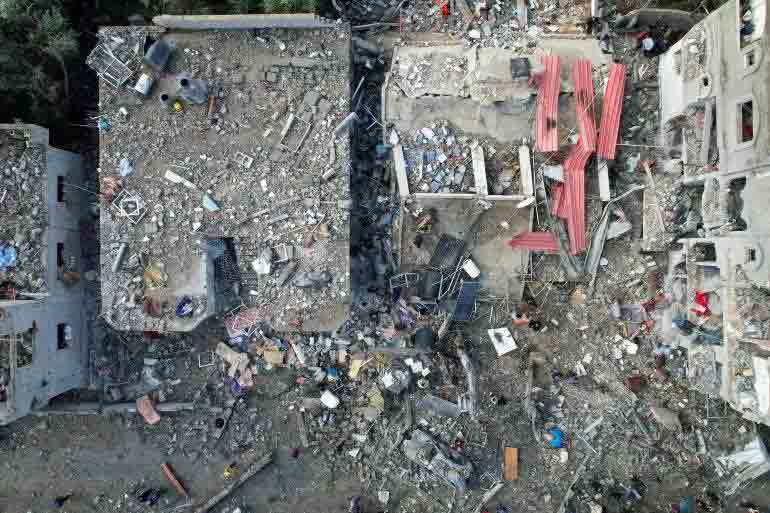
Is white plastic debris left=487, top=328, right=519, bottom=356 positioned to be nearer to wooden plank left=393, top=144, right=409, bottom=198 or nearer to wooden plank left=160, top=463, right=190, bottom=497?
wooden plank left=393, top=144, right=409, bottom=198

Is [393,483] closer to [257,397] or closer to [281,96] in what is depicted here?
[257,397]

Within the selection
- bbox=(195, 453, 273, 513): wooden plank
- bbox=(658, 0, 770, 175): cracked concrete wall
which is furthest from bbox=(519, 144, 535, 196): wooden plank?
bbox=(195, 453, 273, 513): wooden plank

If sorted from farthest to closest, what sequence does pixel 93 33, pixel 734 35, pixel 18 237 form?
pixel 93 33 < pixel 18 237 < pixel 734 35

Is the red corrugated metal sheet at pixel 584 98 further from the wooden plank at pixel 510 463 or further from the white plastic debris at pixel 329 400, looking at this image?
the white plastic debris at pixel 329 400

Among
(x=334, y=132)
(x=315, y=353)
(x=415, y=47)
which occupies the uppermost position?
(x=415, y=47)

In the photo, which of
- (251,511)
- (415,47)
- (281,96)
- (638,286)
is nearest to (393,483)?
(251,511)

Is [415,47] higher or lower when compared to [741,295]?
higher

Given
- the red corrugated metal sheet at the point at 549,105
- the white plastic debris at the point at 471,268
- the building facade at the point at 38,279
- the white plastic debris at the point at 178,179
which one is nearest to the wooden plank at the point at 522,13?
the red corrugated metal sheet at the point at 549,105
